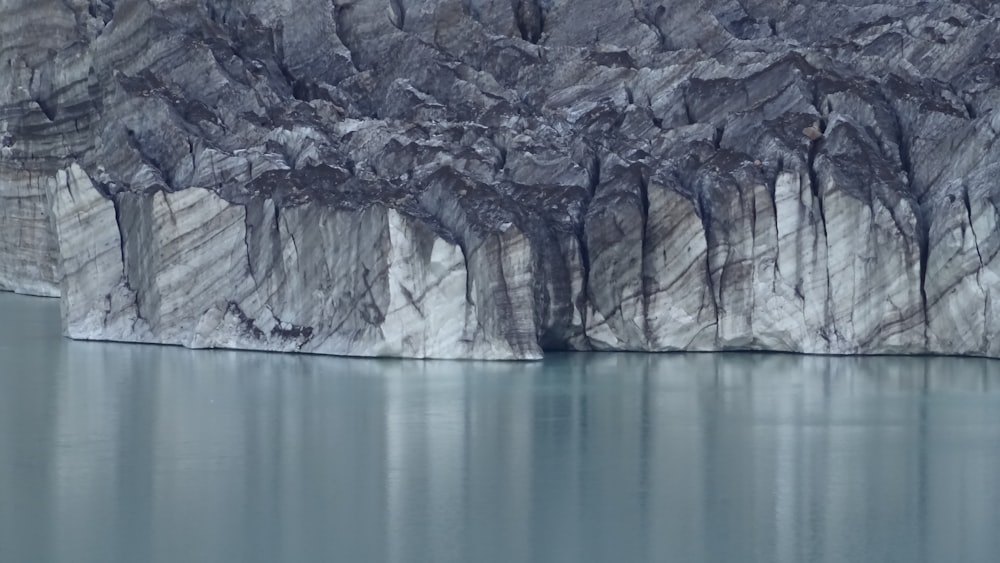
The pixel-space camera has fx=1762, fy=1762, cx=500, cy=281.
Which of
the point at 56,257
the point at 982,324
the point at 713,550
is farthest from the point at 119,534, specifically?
the point at 56,257

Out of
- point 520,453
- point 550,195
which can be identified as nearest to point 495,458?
point 520,453

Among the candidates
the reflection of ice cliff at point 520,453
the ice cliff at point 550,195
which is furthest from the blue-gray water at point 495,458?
the ice cliff at point 550,195

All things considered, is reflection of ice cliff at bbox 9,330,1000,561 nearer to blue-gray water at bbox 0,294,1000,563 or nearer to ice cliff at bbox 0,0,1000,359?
blue-gray water at bbox 0,294,1000,563

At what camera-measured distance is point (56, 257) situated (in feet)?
136

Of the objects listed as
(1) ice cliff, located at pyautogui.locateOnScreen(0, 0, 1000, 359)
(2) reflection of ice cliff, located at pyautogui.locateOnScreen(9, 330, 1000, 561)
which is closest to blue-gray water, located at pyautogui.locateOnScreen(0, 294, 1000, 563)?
(2) reflection of ice cliff, located at pyautogui.locateOnScreen(9, 330, 1000, 561)

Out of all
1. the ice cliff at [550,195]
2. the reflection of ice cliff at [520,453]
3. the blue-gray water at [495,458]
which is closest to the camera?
the blue-gray water at [495,458]

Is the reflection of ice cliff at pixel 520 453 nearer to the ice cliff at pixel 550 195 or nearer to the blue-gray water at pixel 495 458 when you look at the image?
the blue-gray water at pixel 495 458

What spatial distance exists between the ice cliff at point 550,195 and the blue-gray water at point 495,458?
2.74ft

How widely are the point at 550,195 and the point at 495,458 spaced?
9761 mm

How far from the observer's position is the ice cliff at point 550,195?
1180 inches

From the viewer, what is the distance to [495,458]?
22562 mm

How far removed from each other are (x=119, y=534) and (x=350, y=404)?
7729mm

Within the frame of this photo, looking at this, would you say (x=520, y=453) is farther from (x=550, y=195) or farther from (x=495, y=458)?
(x=550, y=195)

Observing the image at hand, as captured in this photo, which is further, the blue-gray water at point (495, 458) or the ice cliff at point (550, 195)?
the ice cliff at point (550, 195)
